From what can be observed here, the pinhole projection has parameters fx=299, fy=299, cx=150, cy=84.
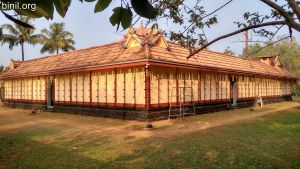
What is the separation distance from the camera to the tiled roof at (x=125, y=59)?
1680 cm

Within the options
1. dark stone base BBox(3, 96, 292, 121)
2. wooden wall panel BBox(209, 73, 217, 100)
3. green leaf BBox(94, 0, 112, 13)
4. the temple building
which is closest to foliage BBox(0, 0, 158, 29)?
green leaf BBox(94, 0, 112, 13)

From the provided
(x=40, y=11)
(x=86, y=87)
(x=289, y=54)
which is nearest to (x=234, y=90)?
(x=86, y=87)

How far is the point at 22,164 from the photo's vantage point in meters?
7.73

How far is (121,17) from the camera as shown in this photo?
1.29 m

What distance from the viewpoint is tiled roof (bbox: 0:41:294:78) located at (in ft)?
55.1

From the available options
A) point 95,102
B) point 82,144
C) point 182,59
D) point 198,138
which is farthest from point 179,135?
point 95,102

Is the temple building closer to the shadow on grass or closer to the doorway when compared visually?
the doorway

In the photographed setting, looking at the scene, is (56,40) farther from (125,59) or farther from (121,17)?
(121,17)

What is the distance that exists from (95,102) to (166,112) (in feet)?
16.6

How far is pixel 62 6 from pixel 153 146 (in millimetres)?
9067

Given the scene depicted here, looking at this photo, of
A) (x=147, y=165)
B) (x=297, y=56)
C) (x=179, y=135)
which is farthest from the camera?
(x=297, y=56)

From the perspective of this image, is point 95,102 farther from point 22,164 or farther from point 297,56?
point 297,56

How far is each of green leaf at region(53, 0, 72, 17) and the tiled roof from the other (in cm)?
1190

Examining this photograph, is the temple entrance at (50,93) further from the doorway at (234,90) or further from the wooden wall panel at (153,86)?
the doorway at (234,90)
